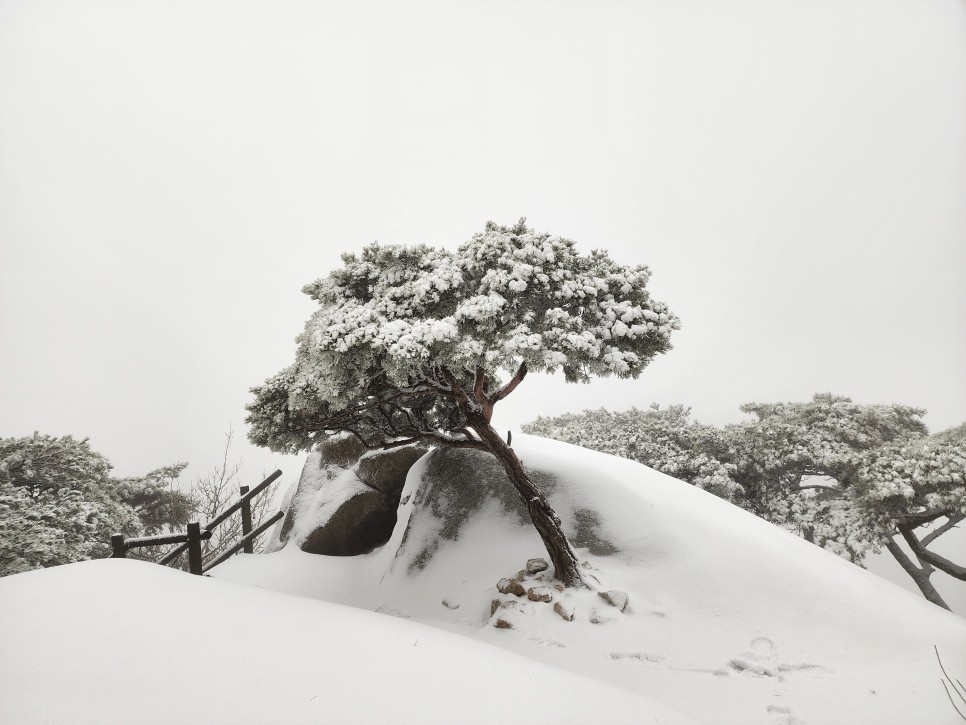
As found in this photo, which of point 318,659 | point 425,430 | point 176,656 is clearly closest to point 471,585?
point 425,430

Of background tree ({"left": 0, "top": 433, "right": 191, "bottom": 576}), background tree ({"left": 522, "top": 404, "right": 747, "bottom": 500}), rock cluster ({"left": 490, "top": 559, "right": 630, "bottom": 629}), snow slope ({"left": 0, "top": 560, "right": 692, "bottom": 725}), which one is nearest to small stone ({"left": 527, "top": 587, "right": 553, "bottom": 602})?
rock cluster ({"left": 490, "top": 559, "right": 630, "bottom": 629})

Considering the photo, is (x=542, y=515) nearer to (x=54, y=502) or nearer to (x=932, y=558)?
(x=54, y=502)

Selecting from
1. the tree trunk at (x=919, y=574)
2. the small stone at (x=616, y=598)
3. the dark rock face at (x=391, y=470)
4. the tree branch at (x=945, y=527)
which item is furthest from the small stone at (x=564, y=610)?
the tree trunk at (x=919, y=574)

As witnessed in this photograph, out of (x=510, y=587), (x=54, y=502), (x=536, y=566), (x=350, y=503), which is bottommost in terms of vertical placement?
(x=510, y=587)

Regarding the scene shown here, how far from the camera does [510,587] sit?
6.83 m

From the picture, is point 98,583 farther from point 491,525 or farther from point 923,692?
point 923,692

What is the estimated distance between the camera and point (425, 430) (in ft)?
30.1

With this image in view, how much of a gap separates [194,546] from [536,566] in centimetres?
674

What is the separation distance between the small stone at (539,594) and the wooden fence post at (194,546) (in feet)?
21.6

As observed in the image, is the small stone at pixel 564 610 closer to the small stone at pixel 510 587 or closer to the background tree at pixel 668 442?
the small stone at pixel 510 587

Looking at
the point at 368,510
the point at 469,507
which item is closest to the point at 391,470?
the point at 368,510

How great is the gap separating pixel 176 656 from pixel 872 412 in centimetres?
2322

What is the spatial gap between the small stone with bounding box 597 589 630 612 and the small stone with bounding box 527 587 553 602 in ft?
2.75

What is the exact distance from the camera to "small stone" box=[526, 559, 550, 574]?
7.16 m
